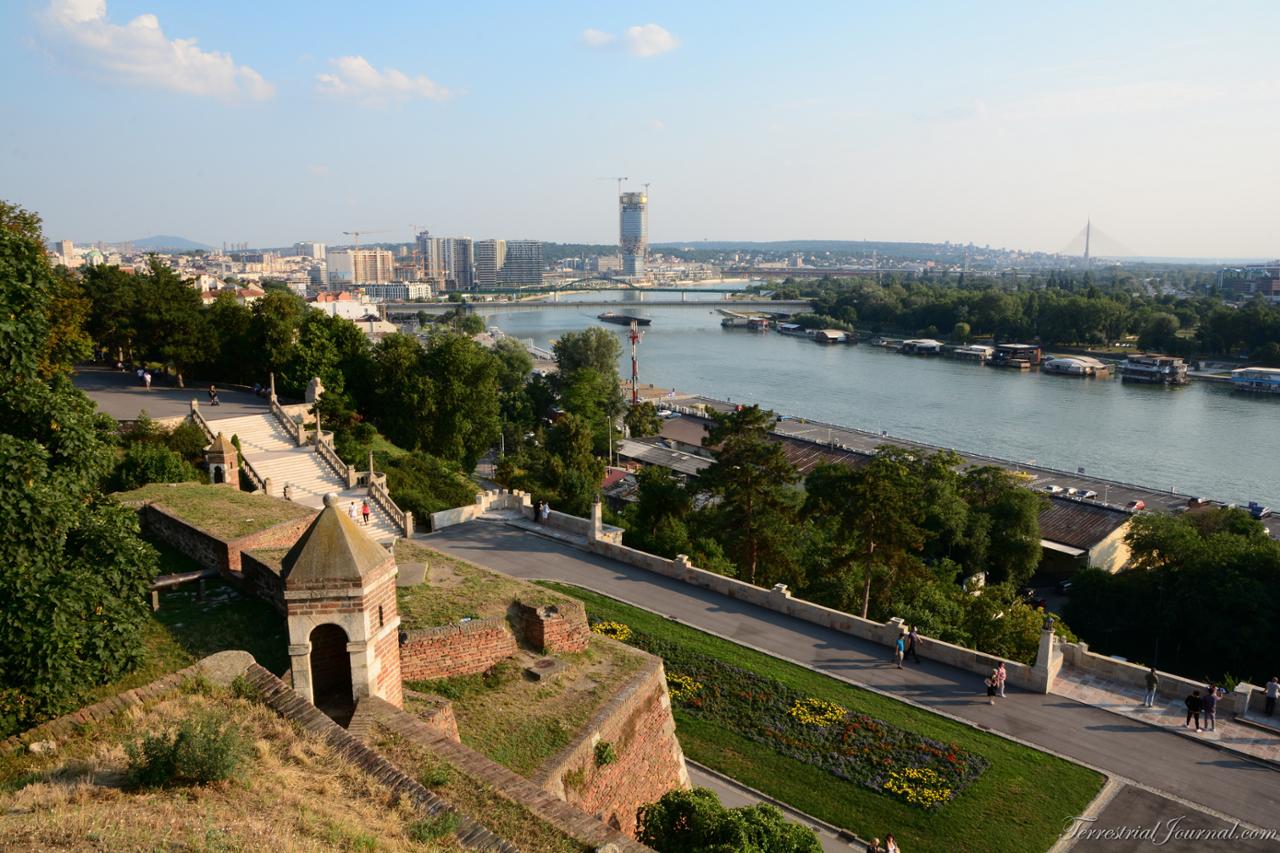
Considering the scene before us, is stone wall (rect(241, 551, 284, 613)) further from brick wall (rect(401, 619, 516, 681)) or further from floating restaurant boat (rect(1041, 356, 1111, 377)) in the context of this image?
floating restaurant boat (rect(1041, 356, 1111, 377))

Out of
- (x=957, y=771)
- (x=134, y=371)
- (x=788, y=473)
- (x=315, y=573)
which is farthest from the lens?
(x=134, y=371)

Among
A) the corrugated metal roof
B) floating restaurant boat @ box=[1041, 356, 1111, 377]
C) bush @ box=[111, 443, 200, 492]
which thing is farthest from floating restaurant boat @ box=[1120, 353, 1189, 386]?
bush @ box=[111, 443, 200, 492]

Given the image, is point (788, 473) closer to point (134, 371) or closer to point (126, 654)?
point (126, 654)

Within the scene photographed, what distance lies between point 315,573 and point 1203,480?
2055 inches

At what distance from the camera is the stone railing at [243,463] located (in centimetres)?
2331

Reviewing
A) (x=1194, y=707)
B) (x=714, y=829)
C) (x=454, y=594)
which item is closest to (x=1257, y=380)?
(x=1194, y=707)

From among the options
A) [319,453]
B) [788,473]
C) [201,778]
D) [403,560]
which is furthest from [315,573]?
[319,453]

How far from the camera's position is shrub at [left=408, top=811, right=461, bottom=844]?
7.03 meters

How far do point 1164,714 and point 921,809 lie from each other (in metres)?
5.50

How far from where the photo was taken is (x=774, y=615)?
1841 centimetres

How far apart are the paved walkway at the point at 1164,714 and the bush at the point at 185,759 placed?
13531mm

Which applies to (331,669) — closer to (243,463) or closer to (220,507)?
(220,507)

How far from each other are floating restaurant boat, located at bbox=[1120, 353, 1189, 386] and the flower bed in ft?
264

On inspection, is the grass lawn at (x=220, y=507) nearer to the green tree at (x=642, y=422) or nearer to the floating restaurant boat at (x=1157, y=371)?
the green tree at (x=642, y=422)
